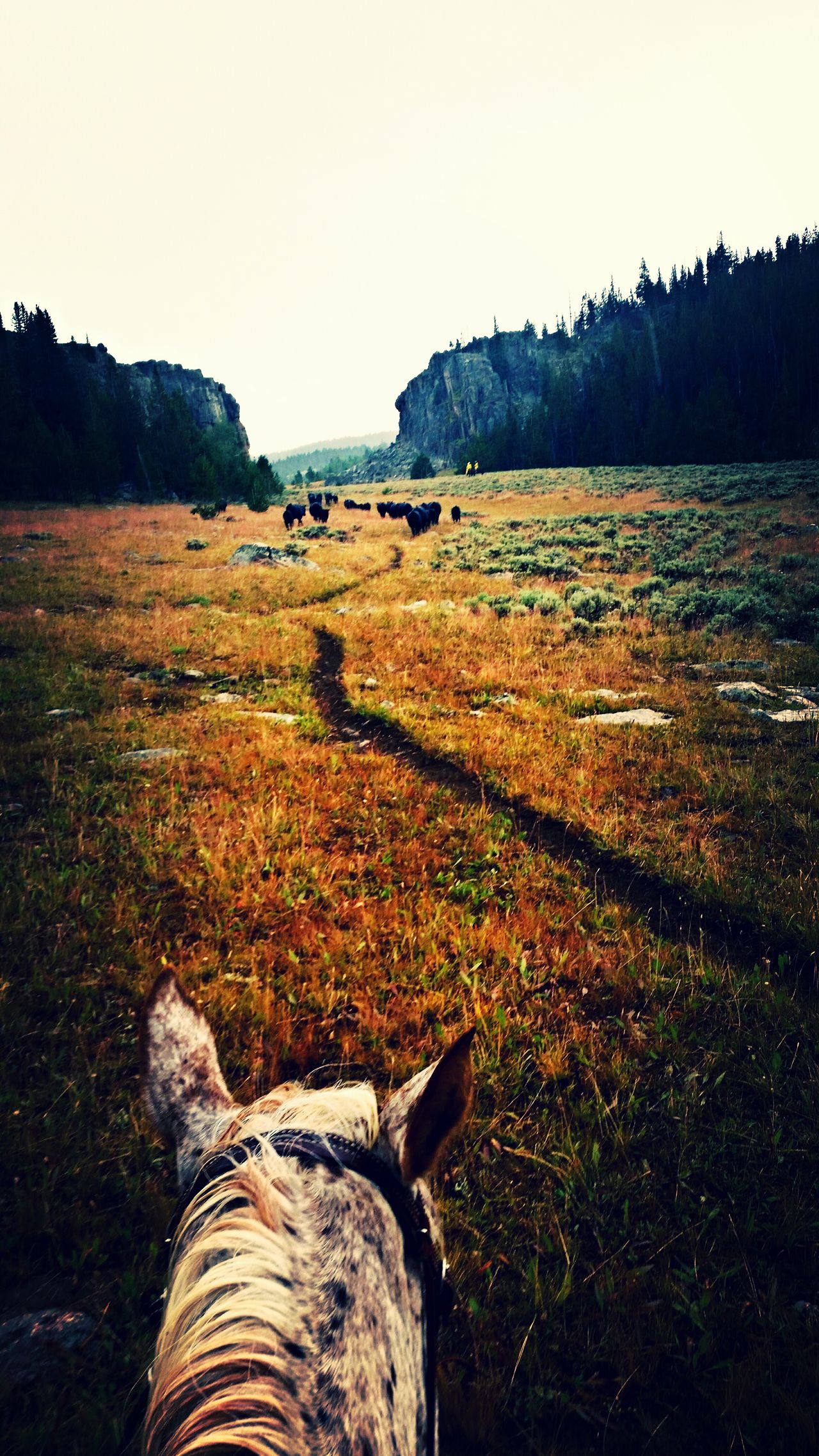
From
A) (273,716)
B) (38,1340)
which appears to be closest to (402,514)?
(273,716)

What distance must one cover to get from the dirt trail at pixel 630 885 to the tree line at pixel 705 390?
69.7m

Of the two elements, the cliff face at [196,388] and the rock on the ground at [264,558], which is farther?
the cliff face at [196,388]

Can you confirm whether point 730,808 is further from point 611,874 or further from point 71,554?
point 71,554

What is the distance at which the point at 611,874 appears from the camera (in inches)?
171

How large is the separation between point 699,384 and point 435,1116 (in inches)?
3805

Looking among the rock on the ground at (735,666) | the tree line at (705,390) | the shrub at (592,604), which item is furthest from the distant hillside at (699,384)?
the rock on the ground at (735,666)

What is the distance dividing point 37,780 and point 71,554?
70.0 feet

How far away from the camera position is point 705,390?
6938cm

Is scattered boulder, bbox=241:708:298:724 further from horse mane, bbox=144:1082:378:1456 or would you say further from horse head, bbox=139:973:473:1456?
horse mane, bbox=144:1082:378:1456

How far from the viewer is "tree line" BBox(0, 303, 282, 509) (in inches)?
1767

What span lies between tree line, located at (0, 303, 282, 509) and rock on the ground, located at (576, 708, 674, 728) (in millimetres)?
43342

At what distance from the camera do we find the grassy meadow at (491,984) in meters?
1.81

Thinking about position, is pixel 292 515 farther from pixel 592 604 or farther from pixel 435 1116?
pixel 435 1116

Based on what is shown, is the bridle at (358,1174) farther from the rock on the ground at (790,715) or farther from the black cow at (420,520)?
the black cow at (420,520)
